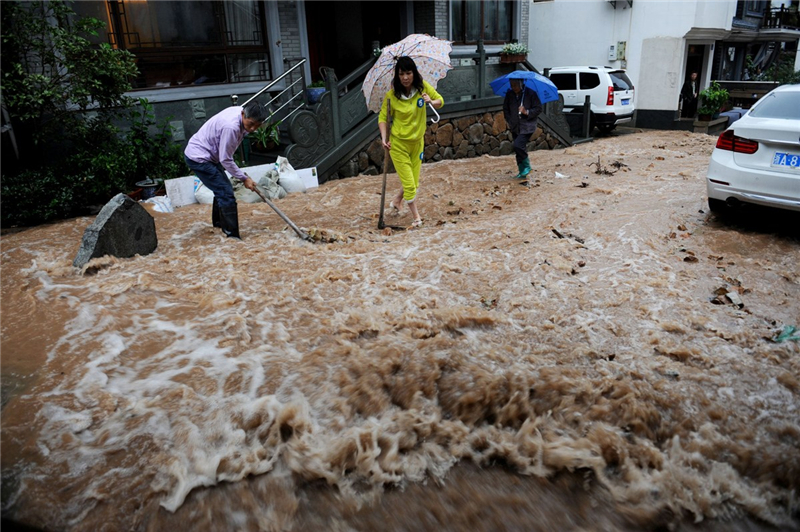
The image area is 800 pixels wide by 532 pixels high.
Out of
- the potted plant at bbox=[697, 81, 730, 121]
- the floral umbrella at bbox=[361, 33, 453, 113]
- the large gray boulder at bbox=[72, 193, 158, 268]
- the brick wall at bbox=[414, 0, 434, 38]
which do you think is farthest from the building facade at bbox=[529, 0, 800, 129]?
the large gray boulder at bbox=[72, 193, 158, 268]

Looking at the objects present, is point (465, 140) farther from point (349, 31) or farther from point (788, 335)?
point (788, 335)

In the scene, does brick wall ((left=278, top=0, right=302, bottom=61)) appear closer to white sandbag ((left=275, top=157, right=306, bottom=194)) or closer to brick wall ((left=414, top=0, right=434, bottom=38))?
white sandbag ((left=275, top=157, right=306, bottom=194))

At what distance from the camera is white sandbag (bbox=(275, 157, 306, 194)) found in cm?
888

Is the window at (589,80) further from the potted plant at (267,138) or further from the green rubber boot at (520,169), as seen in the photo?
the potted plant at (267,138)

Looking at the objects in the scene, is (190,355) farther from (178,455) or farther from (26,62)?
(26,62)

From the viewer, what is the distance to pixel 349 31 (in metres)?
13.9

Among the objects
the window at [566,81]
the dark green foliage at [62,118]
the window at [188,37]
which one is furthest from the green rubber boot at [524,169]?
the window at [566,81]

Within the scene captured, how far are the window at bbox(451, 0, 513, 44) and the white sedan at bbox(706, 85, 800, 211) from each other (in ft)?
31.6

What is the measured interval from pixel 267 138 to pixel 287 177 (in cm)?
116

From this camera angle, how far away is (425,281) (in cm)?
539

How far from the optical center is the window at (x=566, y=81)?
1599 centimetres

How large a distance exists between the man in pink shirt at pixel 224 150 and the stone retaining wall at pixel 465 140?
4.25m

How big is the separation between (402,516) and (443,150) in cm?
1006

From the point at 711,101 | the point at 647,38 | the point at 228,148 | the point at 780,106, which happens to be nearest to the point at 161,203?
the point at 228,148
